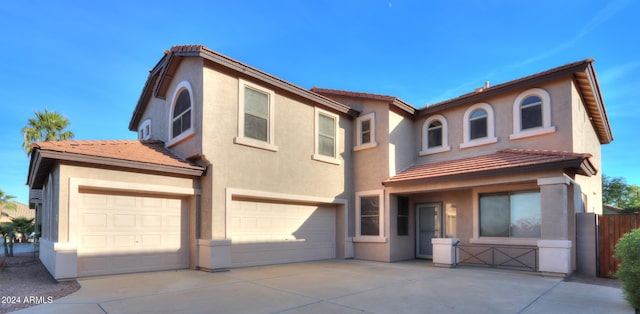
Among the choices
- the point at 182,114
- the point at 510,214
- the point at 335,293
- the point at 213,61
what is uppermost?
the point at 213,61

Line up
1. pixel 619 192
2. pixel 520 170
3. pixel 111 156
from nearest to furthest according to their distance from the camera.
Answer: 1. pixel 111 156
2. pixel 520 170
3. pixel 619 192

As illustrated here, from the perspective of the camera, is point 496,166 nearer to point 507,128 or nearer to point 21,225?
point 507,128

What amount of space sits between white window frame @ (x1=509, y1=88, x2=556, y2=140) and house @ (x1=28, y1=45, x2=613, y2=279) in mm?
36

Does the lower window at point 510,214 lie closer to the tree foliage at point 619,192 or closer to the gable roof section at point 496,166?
the gable roof section at point 496,166

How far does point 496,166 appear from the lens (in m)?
11.1

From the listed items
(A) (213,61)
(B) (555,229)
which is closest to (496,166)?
(B) (555,229)

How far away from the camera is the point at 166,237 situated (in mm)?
10430

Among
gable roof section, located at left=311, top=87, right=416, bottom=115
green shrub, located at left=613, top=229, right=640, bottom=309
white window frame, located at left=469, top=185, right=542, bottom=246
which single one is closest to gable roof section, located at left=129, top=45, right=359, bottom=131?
gable roof section, located at left=311, top=87, right=416, bottom=115

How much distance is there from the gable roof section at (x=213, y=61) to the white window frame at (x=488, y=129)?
4.24m

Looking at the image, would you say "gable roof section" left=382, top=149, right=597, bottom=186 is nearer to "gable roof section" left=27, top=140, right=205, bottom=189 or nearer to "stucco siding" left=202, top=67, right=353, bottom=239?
"stucco siding" left=202, top=67, right=353, bottom=239

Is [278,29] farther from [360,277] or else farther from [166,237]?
[360,277]

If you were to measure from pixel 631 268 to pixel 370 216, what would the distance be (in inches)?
341

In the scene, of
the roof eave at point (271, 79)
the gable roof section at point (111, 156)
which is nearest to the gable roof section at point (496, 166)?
the roof eave at point (271, 79)

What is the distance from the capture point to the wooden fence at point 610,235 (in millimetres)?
9648
